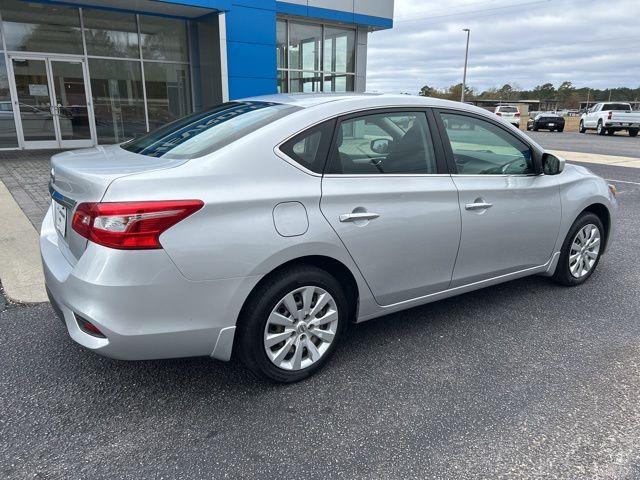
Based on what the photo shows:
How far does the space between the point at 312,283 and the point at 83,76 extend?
1361 cm

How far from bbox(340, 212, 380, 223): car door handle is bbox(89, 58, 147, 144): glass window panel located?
13032 millimetres

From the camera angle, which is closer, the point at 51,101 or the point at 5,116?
the point at 5,116

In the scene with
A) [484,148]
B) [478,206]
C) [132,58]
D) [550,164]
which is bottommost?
[478,206]

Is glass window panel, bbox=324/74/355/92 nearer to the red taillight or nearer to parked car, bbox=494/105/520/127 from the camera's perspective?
the red taillight

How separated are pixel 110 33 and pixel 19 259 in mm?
11248

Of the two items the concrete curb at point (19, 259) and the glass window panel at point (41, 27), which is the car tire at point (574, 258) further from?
the glass window panel at point (41, 27)

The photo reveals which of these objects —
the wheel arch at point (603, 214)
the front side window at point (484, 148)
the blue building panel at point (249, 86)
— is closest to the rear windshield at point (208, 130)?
the front side window at point (484, 148)

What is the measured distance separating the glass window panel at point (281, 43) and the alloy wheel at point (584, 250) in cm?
1345

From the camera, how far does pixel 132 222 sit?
2.30 meters

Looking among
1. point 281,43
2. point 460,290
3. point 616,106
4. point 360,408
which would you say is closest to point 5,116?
point 281,43

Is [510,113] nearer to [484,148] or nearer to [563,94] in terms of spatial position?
[484,148]

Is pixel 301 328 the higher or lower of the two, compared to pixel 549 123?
higher

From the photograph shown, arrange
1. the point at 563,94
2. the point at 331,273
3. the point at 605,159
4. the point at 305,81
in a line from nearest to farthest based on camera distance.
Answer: the point at 331,273, the point at 605,159, the point at 305,81, the point at 563,94

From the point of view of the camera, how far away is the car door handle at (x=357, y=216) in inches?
112
